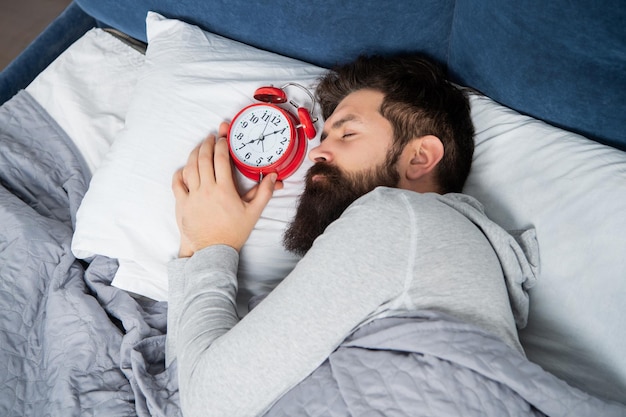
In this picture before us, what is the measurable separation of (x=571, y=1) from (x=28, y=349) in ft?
4.45

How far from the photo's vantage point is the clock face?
1194 millimetres

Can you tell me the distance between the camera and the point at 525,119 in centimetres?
118

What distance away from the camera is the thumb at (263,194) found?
1.16 meters

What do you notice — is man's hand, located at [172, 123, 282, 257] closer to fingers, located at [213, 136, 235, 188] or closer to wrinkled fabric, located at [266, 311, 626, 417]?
fingers, located at [213, 136, 235, 188]

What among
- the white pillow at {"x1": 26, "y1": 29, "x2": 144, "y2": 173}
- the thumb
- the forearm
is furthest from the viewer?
the white pillow at {"x1": 26, "y1": 29, "x2": 144, "y2": 173}

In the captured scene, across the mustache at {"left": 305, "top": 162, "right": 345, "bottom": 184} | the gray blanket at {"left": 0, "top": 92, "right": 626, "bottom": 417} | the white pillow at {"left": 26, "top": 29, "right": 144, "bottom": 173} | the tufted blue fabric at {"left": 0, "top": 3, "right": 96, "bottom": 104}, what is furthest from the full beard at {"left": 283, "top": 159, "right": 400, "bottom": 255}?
the tufted blue fabric at {"left": 0, "top": 3, "right": 96, "bottom": 104}

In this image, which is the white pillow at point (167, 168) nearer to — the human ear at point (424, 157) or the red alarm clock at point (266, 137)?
the red alarm clock at point (266, 137)

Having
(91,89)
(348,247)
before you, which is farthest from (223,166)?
(91,89)

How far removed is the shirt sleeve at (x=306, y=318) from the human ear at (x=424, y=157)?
0.32m

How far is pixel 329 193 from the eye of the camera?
1121 millimetres

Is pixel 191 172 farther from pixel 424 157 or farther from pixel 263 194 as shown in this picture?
pixel 424 157

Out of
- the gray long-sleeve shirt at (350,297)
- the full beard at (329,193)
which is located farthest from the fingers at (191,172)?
the gray long-sleeve shirt at (350,297)

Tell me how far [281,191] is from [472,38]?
0.58 meters

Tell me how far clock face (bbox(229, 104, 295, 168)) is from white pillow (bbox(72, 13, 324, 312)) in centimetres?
7
